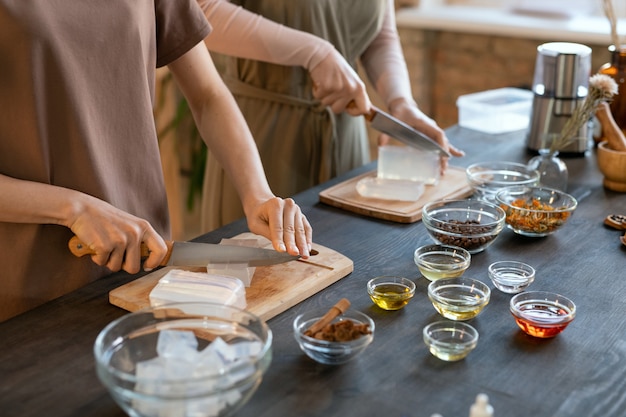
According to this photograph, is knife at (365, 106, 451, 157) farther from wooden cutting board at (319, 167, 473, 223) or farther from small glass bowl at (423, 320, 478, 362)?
small glass bowl at (423, 320, 478, 362)

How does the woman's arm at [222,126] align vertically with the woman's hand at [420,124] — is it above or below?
above

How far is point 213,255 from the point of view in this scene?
4.72ft

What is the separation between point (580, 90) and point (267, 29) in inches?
36.0

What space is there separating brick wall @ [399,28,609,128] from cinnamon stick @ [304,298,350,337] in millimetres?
2509

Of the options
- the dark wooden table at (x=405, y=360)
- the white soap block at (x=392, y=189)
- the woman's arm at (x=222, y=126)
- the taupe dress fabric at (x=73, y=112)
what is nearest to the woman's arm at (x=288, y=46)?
the white soap block at (x=392, y=189)

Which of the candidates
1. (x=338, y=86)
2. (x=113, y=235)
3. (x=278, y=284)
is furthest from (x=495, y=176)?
(x=113, y=235)

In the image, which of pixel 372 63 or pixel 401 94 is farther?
pixel 372 63

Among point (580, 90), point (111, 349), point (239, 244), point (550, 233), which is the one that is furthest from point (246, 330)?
point (580, 90)

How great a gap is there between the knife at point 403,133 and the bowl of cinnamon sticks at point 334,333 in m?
0.84

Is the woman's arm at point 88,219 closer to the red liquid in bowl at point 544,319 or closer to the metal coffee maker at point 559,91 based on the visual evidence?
the red liquid in bowl at point 544,319

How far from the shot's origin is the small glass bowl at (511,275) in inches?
57.2

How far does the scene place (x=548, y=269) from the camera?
1.58 metres

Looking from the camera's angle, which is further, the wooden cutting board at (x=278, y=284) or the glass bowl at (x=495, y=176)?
the glass bowl at (x=495, y=176)

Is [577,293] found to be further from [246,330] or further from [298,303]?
[246,330]
